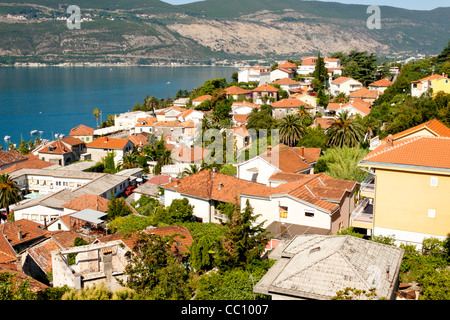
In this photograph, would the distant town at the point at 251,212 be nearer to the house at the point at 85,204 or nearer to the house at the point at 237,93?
the house at the point at 85,204

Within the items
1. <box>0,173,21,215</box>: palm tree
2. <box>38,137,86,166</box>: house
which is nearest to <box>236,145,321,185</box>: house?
<box>0,173,21,215</box>: palm tree

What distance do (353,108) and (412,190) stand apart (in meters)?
32.8

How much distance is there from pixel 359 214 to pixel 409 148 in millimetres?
2835

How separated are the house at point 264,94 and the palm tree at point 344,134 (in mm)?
21450

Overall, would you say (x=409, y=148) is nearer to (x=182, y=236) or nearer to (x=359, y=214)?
(x=359, y=214)

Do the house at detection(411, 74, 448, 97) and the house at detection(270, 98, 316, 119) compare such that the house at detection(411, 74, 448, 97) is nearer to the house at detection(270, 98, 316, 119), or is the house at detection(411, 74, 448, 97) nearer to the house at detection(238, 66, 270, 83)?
the house at detection(270, 98, 316, 119)

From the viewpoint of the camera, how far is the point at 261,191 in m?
20.1

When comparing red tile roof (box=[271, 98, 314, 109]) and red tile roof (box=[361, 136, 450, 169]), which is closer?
red tile roof (box=[361, 136, 450, 169])

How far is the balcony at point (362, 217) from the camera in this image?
1464cm

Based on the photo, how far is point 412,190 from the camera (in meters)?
13.6

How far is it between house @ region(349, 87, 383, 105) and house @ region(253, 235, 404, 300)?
4610 cm

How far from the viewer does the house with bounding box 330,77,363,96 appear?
187ft

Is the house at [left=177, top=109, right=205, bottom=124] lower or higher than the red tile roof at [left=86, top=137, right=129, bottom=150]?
higher
